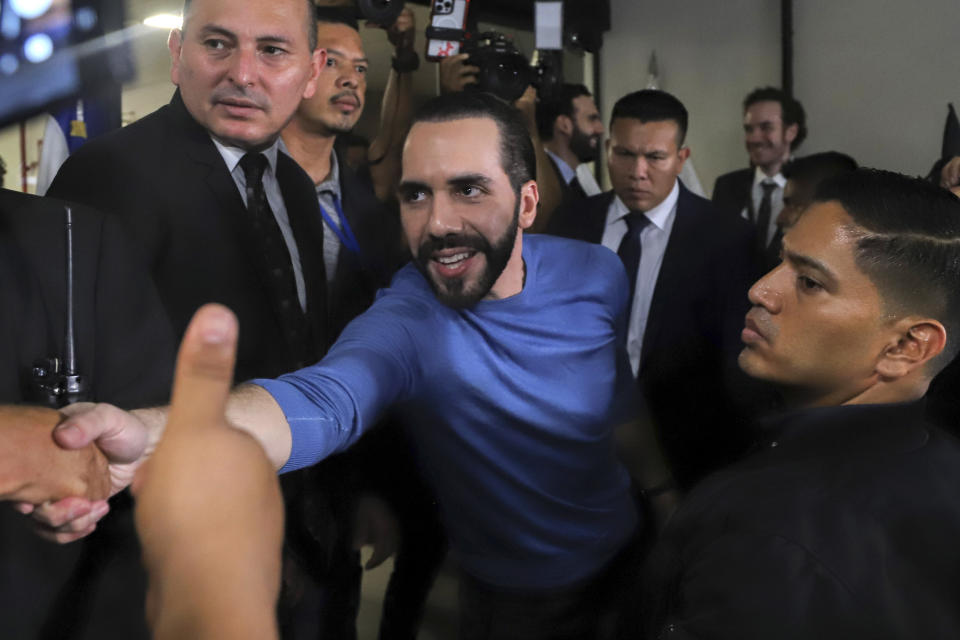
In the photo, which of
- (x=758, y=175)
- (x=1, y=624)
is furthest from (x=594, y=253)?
(x=758, y=175)

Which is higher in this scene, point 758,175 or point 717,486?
point 758,175

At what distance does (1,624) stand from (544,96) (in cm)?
152

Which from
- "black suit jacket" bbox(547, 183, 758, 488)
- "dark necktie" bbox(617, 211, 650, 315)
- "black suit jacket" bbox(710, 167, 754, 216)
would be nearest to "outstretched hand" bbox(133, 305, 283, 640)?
"black suit jacket" bbox(547, 183, 758, 488)

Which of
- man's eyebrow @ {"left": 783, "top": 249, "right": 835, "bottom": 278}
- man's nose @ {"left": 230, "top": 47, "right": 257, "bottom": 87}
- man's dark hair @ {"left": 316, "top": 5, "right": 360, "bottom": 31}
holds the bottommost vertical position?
man's eyebrow @ {"left": 783, "top": 249, "right": 835, "bottom": 278}

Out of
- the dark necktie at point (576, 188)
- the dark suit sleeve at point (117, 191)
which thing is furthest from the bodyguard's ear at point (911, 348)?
the dark necktie at point (576, 188)

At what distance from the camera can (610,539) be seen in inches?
45.1

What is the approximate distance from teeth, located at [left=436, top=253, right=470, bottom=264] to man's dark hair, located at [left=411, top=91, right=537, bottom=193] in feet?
0.39

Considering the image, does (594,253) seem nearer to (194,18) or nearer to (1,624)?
(194,18)

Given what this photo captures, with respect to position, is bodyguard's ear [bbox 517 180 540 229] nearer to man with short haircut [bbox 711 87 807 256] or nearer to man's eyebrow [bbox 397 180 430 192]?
man's eyebrow [bbox 397 180 430 192]

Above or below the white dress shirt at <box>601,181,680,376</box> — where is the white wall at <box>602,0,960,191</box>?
above

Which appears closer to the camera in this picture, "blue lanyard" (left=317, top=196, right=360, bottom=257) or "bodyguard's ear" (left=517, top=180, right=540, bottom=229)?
"bodyguard's ear" (left=517, top=180, right=540, bottom=229)

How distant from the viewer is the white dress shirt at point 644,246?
65.9 inches

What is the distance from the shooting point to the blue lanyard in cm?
129

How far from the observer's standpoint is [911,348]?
832mm
